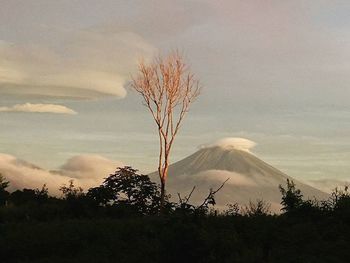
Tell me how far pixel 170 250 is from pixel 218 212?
762 cm

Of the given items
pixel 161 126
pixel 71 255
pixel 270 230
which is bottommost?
pixel 71 255

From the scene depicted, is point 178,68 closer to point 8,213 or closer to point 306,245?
point 8,213

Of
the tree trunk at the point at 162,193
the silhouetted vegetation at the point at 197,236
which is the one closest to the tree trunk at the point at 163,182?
the tree trunk at the point at 162,193

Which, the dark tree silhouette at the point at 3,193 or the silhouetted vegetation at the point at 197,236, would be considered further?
the dark tree silhouette at the point at 3,193

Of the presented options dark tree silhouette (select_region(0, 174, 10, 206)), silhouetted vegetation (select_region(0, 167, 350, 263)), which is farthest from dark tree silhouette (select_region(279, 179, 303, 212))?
dark tree silhouette (select_region(0, 174, 10, 206))

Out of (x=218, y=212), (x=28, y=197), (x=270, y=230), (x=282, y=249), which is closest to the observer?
(x=282, y=249)

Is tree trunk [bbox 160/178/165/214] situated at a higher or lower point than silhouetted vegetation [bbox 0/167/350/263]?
higher

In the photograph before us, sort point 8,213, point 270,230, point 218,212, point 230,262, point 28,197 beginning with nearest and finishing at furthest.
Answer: point 230,262
point 270,230
point 218,212
point 8,213
point 28,197

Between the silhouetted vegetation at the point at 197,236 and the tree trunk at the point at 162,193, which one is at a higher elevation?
the tree trunk at the point at 162,193

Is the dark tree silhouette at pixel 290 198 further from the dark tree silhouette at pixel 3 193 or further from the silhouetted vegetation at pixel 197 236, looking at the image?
the dark tree silhouette at pixel 3 193

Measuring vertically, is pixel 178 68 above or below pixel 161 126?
above

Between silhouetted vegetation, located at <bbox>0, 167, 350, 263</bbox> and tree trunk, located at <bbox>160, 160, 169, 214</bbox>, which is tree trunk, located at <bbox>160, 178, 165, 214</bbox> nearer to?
tree trunk, located at <bbox>160, 160, 169, 214</bbox>

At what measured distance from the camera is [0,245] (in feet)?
65.4

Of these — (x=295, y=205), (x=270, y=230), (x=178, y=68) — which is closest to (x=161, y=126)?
(x=178, y=68)
